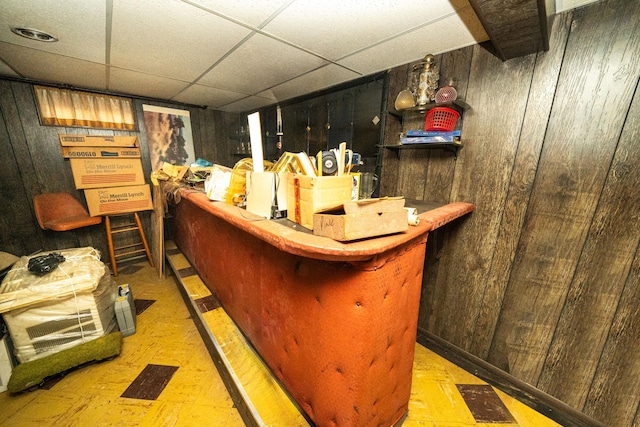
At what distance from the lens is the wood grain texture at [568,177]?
110 centimetres

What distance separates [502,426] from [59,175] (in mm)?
4937

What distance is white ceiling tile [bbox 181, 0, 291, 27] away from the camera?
1.19 meters

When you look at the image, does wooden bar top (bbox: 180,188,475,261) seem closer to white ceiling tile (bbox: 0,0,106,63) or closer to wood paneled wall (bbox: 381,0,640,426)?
wood paneled wall (bbox: 381,0,640,426)

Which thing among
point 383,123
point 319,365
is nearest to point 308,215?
point 319,365

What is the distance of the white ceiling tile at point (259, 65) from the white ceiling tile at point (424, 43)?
37 centimetres

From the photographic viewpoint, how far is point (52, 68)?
7.01ft

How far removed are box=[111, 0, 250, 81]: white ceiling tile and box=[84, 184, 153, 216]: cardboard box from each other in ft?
5.32

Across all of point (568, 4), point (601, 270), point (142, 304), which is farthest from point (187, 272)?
point (568, 4)

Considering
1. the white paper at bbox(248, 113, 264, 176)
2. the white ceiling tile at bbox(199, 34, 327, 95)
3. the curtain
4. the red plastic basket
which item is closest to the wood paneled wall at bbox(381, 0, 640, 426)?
the red plastic basket

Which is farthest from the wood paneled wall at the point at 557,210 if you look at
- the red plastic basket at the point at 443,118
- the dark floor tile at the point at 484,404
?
the dark floor tile at the point at 484,404

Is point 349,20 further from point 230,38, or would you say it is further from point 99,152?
point 99,152

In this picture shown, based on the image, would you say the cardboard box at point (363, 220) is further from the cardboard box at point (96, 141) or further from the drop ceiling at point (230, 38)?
the cardboard box at point (96, 141)

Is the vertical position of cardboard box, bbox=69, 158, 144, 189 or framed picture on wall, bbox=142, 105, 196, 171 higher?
framed picture on wall, bbox=142, 105, 196, 171

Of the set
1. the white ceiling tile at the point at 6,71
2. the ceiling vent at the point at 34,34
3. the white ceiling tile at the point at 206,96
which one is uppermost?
the white ceiling tile at the point at 206,96
